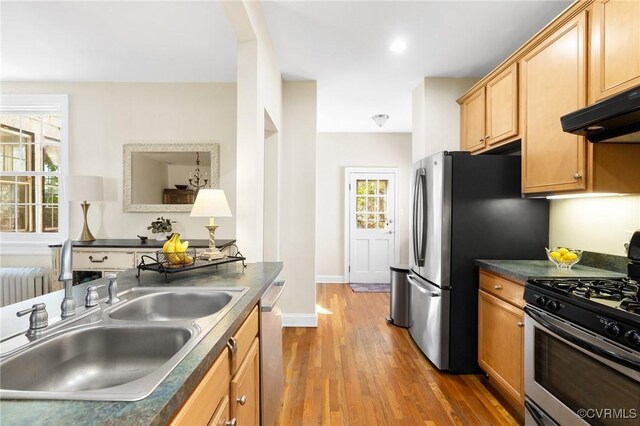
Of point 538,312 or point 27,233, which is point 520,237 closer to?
point 538,312

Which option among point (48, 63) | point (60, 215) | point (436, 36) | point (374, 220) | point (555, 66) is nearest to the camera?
point (555, 66)

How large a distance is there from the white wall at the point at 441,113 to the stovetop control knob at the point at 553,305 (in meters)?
2.13

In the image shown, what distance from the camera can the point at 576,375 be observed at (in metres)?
1.45

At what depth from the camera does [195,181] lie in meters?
3.75

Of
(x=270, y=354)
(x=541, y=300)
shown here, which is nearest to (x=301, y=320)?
(x=270, y=354)

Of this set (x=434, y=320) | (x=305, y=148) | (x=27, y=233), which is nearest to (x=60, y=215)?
(x=27, y=233)

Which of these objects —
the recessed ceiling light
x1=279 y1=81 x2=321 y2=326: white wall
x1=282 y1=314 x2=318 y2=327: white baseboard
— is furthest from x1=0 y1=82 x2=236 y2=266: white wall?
the recessed ceiling light

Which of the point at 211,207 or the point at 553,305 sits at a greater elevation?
the point at 211,207

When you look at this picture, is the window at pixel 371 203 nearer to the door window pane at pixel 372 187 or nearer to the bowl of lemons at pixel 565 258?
the door window pane at pixel 372 187

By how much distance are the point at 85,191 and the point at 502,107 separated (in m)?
4.05

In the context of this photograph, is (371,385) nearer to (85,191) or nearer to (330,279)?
(85,191)

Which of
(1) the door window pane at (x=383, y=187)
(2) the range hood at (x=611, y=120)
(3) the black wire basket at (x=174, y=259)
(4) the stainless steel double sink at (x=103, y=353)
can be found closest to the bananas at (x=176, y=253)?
(3) the black wire basket at (x=174, y=259)

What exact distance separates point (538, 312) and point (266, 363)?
1434mm

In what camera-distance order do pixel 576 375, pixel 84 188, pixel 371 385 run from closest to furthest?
pixel 576 375
pixel 371 385
pixel 84 188
